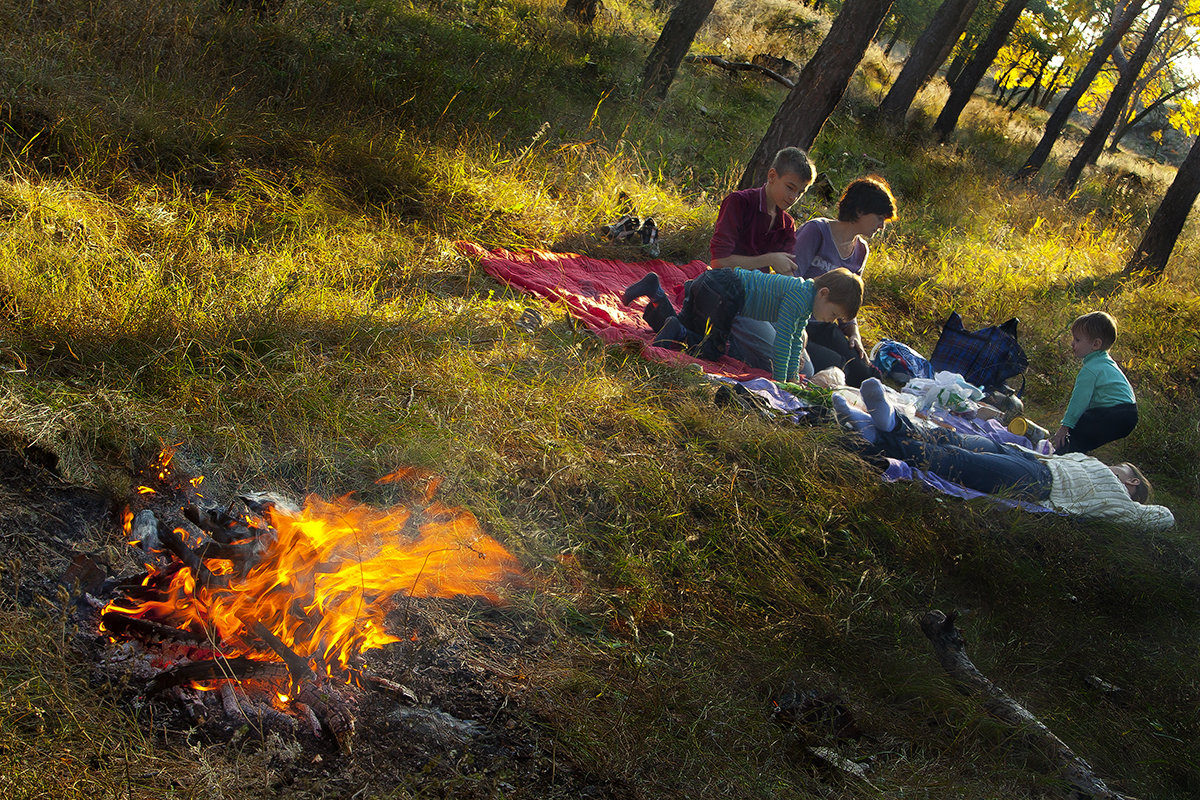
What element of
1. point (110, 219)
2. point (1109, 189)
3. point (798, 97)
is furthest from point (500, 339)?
point (1109, 189)

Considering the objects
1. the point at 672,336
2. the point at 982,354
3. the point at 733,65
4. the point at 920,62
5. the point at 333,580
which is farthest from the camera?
the point at 920,62

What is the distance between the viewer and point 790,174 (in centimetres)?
506

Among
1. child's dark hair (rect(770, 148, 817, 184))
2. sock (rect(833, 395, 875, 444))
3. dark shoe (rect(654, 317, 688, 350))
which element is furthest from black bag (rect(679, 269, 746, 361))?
sock (rect(833, 395, 875, 444))

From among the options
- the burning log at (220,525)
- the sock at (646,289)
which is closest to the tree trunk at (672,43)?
the sock at (646,289)

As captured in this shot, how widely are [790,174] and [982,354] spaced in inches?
82.2

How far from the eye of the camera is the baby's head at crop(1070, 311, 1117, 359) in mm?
5012

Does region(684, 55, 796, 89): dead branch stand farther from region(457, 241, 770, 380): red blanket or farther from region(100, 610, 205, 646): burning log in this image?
region(100, 610, 205, 646): burning log

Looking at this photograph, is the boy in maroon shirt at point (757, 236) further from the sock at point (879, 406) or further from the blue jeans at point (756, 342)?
the sock at point (879, 406)

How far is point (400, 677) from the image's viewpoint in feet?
7.23

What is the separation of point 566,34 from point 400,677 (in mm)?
8654

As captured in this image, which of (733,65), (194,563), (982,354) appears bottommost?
(194,563)

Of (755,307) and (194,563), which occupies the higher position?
(755,307)

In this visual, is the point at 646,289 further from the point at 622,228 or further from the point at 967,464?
the point at 967,464

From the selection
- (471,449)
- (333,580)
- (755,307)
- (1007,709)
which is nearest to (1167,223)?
(755,307)
